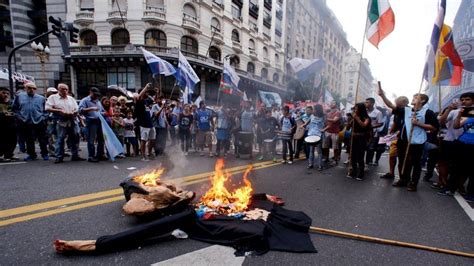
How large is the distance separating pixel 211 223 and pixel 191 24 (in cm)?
2832

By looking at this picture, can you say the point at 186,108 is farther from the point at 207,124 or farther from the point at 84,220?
the point at 84,220

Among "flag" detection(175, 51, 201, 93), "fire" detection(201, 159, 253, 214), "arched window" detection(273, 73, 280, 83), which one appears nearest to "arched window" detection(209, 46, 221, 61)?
"arched window" detection(273, 73, 280, 83)

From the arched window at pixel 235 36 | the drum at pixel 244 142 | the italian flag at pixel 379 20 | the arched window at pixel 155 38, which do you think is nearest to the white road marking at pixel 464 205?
the italian flag at pixel 379 20

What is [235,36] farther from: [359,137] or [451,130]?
[451,130]

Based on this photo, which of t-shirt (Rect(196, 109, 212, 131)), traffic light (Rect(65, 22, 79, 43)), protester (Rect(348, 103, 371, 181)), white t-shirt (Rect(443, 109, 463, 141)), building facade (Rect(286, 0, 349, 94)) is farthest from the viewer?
building facade (Rect(286, 0, 349, 94))

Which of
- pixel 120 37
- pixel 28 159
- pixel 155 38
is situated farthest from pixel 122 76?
pixel 28 159

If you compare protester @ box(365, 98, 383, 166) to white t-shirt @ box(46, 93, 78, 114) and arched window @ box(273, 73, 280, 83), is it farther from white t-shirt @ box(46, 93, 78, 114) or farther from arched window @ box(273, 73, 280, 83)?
arched window @ box(273, 73, 280, 83)

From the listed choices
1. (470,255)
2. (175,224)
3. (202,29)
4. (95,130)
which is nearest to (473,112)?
(470,255)

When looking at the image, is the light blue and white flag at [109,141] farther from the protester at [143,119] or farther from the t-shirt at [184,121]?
the t-shirt at [184,121]

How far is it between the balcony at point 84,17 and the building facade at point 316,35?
31819 mm

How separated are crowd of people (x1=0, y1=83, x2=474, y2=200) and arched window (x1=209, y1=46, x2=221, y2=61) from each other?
23233 millimetres

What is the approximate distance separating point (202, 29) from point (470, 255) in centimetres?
3050

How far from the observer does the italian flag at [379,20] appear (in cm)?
625

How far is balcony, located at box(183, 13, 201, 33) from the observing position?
27.1m
